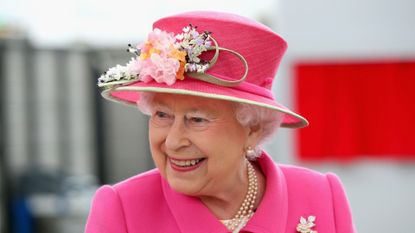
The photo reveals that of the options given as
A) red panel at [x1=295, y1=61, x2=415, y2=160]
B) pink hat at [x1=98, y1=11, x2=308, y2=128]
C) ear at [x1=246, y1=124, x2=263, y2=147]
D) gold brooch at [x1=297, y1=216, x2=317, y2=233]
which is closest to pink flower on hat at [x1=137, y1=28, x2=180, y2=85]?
pink hat at [x1=98, y1=11, x2=308, y2=128]

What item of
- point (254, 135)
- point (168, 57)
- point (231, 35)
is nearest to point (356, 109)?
point (254, 135)

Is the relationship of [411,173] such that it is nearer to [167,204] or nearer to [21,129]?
[21,129]

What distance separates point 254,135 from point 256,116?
0.25 ft

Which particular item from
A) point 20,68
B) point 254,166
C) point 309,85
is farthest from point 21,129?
point 254,166

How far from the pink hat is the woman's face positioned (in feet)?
0.25

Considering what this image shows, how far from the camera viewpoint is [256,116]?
217 centimetres

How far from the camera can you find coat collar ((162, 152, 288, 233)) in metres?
2.15

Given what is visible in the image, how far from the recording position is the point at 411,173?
6262mm

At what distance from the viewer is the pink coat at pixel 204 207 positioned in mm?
2133

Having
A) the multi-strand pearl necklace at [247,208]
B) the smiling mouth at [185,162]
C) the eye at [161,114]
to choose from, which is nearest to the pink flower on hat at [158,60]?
the eye at [161,114]

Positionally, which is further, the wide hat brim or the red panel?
the red panel

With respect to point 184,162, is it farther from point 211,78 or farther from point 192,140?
point 211,78

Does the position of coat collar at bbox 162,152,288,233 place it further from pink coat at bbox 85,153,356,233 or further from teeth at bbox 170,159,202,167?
teeth at bbox 170,159,202,167

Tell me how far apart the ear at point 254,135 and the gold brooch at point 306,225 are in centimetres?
28
